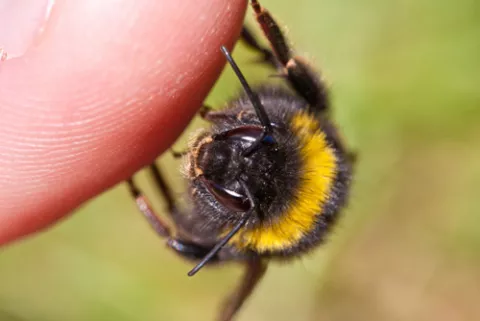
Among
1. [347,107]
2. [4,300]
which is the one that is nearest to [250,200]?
[347,107]

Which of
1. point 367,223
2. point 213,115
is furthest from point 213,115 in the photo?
point 367,223

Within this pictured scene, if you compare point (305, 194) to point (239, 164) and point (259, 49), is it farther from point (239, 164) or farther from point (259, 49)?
point (259, 49)

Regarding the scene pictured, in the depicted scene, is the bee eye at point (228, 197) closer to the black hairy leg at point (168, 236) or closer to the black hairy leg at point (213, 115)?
the black hairy leg at point (213, 115)

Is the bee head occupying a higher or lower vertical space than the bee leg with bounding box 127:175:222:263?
higher

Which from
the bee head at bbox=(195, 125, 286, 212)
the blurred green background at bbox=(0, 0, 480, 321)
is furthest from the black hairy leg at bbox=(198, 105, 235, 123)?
the blurred green background at bbox=(0, 0, 480, 321)

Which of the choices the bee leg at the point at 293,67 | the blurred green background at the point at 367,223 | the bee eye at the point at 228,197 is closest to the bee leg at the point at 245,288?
the bee eye at the point at 228,197

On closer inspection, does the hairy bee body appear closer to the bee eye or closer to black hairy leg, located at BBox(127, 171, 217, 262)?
the bee eye

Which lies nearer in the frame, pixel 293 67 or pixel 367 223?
pixel 293 67
